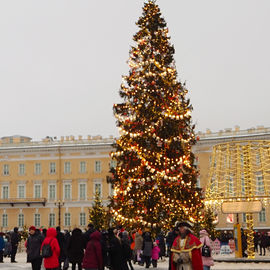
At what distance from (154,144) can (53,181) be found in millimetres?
40425

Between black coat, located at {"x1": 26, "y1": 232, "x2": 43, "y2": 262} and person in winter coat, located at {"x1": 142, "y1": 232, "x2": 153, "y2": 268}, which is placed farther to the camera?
person in winter coat, located at {"x1": 142, "y1": 232, "x2": 153, "y2": 268}

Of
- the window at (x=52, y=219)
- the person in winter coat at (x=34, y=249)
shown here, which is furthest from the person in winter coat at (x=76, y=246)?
the window at (x=52, y=219)

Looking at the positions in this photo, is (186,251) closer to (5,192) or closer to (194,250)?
(194,250)

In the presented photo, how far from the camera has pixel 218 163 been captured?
22.1 meters

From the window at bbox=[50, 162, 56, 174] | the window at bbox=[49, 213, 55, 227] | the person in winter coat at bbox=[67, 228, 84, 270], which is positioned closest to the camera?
the person in winter coat at bbox=[67, 228, 84, 270]

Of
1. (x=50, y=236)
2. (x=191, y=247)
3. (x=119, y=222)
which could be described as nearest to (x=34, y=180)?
(x=119, y=222)

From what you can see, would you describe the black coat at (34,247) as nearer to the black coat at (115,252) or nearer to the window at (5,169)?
the black coat at (115,252)

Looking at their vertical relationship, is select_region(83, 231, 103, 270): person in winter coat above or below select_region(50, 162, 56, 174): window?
below

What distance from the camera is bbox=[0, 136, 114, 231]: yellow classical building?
63.0 metres

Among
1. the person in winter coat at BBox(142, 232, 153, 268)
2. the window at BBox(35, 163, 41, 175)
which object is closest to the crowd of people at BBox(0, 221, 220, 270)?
the person in winter coat at BBox(142, 232, 153, 268)

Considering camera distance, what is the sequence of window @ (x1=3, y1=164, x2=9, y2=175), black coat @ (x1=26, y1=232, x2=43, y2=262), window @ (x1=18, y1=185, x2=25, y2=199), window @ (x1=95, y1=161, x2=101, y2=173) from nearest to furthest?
black coat @ (x1=26, y1=232, x2=43, y2=262) → window @ (x1=95, y1=161, x2=101, y2=173) → window @ (x1=18, y1=185, x2=25, y2=199) → window @ (x1=3, y1=164, x2=9, y2=175)

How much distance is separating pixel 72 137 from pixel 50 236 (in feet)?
172

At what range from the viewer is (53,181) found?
6372 cm

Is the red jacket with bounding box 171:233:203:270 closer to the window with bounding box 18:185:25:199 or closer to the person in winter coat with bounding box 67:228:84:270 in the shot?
the person in winter coat with bounding box 67:228:84:270
